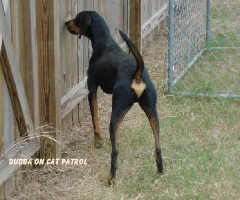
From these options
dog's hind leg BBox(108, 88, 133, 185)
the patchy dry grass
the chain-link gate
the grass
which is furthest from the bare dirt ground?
the chain-link gate

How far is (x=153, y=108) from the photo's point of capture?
4.11m

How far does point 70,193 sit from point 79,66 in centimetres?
184

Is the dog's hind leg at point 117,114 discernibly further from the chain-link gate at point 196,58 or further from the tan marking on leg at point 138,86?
the chain-link gate at point 196,58

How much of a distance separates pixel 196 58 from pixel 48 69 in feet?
13.6

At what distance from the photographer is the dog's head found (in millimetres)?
4723

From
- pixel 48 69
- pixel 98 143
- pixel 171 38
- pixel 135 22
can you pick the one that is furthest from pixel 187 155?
pixel 135 22

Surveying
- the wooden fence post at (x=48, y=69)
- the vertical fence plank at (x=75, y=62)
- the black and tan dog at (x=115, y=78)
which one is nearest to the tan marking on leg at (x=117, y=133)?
the black and tan dog at (x=115, y=78)

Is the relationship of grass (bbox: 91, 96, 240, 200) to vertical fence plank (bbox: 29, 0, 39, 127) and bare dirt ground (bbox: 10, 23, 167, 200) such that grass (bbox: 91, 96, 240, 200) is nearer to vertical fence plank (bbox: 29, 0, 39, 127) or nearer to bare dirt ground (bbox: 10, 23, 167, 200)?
bare dirt ground (bbox: 10, 23, 167, 200)

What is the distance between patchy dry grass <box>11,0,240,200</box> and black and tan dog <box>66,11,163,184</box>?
0.59ft

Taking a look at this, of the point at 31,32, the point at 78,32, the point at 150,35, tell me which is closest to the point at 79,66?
the point at 78,32

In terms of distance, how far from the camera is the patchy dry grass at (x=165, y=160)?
13.3ft

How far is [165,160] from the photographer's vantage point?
462cm

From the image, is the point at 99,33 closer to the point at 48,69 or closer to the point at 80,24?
the point at 80,24

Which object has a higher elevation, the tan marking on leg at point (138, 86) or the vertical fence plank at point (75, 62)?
the tan marking on leg at point (138, 86)
